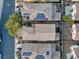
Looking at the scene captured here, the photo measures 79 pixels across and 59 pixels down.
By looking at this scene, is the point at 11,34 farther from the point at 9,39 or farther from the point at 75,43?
the point at 75,43

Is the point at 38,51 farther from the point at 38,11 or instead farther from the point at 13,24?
the point at 38,11

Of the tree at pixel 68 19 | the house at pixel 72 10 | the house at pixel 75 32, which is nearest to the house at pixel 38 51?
the house at pixel 75 32

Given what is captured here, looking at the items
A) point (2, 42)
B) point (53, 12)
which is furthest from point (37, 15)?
point (2, 42)

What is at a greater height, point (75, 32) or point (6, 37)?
point (75, 32)

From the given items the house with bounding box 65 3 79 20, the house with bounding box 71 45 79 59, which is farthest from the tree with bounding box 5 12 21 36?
the house with bounding box 71 45 79 59

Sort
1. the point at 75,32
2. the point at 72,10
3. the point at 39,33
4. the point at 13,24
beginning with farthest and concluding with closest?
the point at 72,10 → the point at 13,24 → the point at 39,33 → the point at 75,32

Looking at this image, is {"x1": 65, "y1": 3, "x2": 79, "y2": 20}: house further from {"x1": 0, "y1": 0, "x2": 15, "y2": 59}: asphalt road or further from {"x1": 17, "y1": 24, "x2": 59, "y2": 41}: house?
{"x1": 0, "y1": 0, "x2": 15, "y2": 59}: asphalt road

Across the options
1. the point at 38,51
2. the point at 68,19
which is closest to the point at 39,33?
the point at 38,51
